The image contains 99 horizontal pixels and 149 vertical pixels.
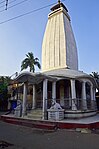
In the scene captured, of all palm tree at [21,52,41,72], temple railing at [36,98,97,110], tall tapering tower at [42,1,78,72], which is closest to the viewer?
temple railing at [36,98,97,110]

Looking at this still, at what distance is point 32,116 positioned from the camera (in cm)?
1409

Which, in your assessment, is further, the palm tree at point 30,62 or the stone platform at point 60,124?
the palm tree at point 30,62

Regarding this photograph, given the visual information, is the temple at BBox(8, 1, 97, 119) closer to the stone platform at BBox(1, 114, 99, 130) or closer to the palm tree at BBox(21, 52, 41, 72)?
the stone platform at BBox(1, 114, 99, 130)

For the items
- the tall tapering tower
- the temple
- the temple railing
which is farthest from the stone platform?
the tall tapering tower

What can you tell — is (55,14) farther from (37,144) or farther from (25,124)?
(37,144)

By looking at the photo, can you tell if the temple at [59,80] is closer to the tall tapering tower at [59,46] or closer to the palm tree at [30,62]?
the tall tapering tower at [59,46]

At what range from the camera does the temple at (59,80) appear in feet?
48.3

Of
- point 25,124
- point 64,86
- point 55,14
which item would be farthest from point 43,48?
point 25,124

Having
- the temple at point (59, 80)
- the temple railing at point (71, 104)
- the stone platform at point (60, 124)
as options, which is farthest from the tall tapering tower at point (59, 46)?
the stone platform at point (60, 124)

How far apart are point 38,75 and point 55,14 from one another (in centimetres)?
1404

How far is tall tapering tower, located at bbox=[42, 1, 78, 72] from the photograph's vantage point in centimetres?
2074

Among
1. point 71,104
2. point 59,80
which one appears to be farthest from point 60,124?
point 59,80

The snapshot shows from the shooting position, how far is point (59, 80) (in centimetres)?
1638

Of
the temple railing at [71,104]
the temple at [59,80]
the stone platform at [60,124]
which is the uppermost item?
the temple at [59,80]
